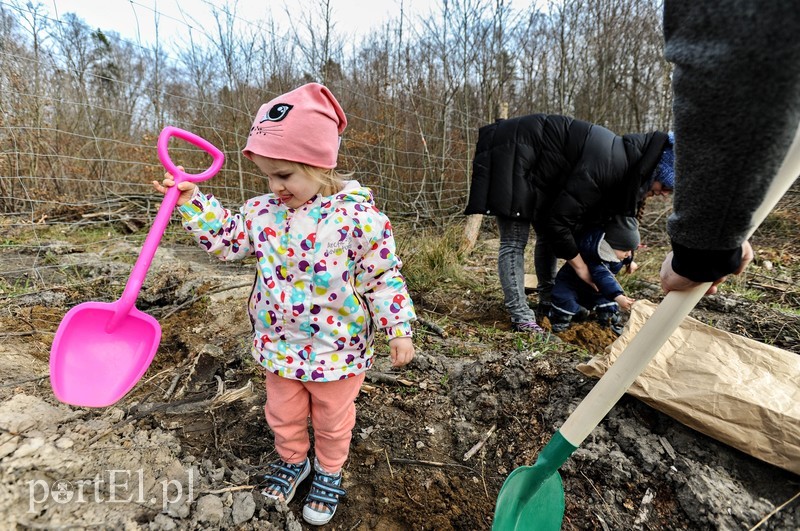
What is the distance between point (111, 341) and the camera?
1.43 metres

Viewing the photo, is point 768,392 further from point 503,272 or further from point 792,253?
point 792,253

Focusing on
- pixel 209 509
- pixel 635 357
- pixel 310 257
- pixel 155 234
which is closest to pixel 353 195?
pixel 310 257

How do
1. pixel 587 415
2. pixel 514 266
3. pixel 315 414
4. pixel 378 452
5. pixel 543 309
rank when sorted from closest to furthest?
pixel 587 415, pixel 315 414, pixel 378 452, pixel 514 266, pixel 543 309

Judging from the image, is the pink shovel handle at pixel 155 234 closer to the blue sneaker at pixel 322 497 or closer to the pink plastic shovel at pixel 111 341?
the pink plastic shovel at pixel 111 341

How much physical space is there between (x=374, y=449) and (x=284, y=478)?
1.13 ft

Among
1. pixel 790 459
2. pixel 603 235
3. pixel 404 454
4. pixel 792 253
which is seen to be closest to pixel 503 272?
pixel 603 235

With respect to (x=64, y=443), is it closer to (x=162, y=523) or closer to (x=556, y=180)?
(x=162, y=523)

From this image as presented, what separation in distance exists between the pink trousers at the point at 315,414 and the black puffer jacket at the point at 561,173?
72.2 inches

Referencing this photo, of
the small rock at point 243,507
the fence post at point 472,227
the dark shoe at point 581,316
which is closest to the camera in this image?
the small rock at point 243,507

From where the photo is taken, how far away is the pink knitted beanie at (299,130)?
4.25 feet

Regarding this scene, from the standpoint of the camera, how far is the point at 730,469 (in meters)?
1.38

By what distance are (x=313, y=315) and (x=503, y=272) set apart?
2.02m

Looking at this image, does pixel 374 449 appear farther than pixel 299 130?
Yes

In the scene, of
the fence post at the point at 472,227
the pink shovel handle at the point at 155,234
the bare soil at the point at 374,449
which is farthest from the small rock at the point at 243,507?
the fence post at the point at 472,227
